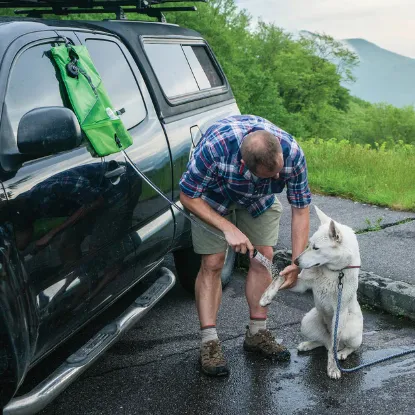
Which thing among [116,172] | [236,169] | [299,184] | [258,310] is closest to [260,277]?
[258,310]

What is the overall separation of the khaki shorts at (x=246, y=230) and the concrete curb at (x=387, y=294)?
1.28 meters

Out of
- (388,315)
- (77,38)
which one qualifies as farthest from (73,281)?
(388,315)

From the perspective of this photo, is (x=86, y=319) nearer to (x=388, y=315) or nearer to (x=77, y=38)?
(x=77, y=38)

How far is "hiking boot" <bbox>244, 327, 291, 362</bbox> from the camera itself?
3912mm

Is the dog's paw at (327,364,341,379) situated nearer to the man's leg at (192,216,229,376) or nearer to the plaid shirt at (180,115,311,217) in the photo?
the man's leg at (192,216,229,376)

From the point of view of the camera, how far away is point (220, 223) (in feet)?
11.5

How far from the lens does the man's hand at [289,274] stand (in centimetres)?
373

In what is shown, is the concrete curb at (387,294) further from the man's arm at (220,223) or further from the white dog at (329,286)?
the man's arm at (220,223)

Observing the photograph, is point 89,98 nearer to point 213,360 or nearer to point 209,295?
point 209,295

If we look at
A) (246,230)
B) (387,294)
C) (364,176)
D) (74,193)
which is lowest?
(364,176)

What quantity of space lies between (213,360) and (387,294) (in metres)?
1.71

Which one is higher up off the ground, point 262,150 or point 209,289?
point 262,150

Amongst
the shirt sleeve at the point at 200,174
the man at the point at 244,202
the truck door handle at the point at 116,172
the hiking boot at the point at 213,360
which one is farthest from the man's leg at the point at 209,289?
the truck door handle at the point at 116,172

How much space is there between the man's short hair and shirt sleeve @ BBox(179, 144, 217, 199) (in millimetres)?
309
